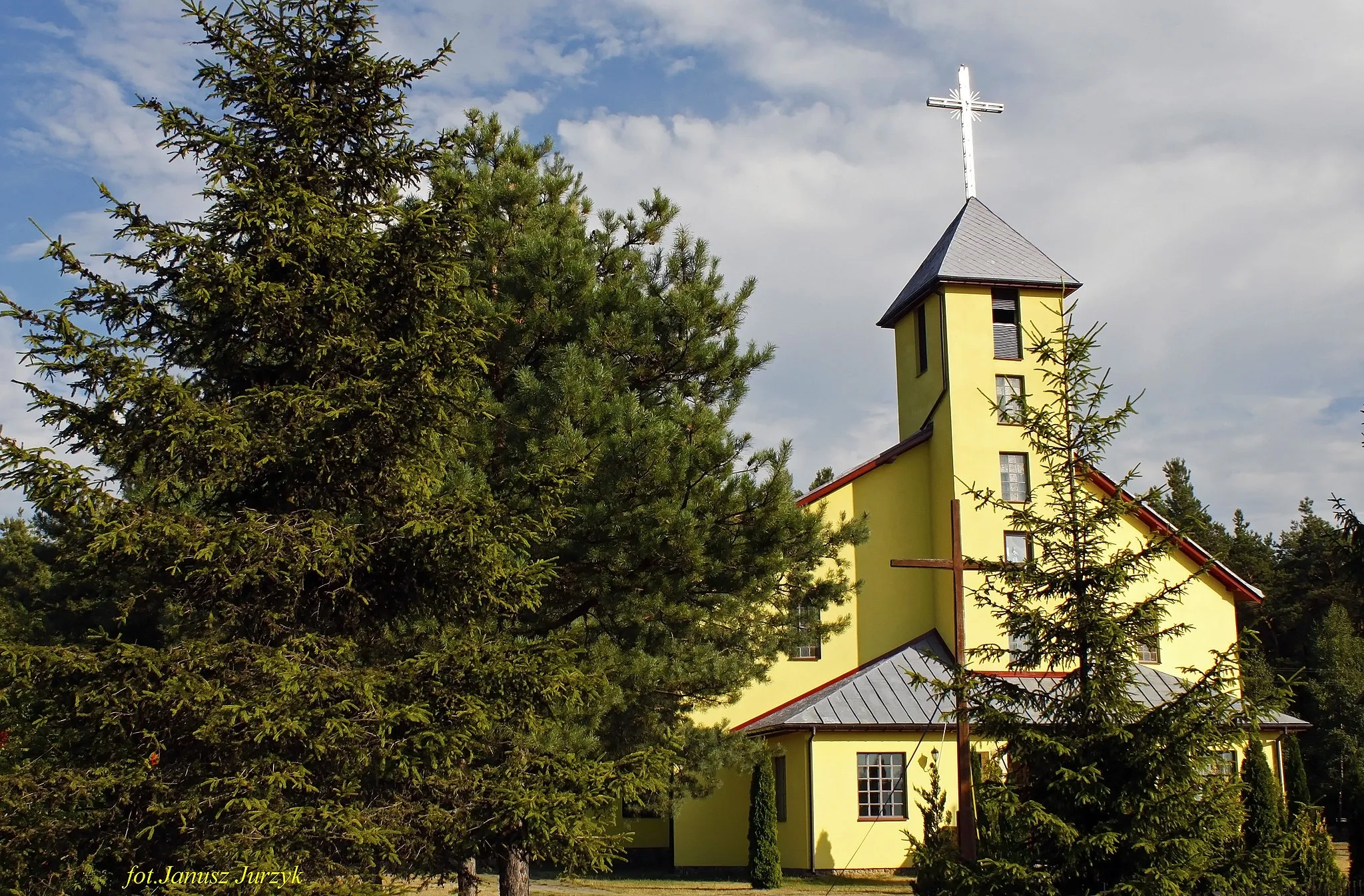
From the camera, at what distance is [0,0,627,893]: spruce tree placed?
744cm

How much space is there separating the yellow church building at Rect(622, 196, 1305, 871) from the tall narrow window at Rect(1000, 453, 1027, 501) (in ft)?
0.13

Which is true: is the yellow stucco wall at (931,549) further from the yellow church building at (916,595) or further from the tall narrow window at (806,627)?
the tall narrow window at (806,627)

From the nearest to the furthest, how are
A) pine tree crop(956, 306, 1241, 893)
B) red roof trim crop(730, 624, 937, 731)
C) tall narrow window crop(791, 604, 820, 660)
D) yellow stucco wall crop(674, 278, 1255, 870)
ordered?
pine tree crop(956, 306, 1241, 893), tall narrow window crop(791, 604, 820, 660), yellow stucco wall crop(674, 278, 1255, 870), red roof trim crop(730, 624, 937, 731)

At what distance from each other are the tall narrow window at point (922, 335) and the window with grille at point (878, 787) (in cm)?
895

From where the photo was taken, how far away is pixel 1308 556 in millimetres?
47906

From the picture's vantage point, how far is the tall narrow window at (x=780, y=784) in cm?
2317

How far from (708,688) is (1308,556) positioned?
42.0 m

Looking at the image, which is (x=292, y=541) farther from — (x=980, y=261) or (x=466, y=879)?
(x=980, y=261)

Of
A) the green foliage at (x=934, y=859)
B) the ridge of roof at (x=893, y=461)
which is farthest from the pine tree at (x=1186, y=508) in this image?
the green foliage at (x=934, y=859)

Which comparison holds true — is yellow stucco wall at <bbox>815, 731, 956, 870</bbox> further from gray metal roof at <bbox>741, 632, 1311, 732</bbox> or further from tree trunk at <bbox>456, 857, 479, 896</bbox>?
tree trunk at <bbox>456, 857, 479, 896</bbox>

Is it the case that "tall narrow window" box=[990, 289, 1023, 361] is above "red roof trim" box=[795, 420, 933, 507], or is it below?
above

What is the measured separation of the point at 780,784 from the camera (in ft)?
76.9

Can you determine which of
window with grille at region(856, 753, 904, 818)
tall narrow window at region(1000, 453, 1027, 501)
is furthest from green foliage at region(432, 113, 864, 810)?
tall narrow window at region(1000, 453, 1027, 501)

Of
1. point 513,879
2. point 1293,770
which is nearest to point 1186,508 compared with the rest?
point 1293,770
